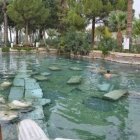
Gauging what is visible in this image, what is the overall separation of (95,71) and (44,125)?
971 centimetres

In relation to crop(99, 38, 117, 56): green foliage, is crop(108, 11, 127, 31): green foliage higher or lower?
higher

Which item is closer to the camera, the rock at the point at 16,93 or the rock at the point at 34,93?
the rock at the point at 16,93

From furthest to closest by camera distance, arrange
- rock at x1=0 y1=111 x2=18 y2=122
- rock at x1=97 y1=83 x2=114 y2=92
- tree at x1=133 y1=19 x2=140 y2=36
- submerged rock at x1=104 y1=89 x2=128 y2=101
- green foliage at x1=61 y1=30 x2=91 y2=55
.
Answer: green foliage at x1=61 y1=30 x2=91 y2=55, tree at x1=133 y1=19 x2=140 y2=36, rock at x1=97 y1=83 x2=114 y2=92, submerged rock at x1=104 y1=89 x2=128 y2=101, rock at x1=0 y1=111 x2=18 y2=122

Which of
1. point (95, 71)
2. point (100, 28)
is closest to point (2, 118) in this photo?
point (95, 71)

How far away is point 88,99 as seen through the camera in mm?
10266

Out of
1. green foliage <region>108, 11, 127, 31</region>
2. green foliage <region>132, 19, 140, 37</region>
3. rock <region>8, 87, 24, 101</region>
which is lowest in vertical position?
rock <region>8, 87, 24, 101</region>

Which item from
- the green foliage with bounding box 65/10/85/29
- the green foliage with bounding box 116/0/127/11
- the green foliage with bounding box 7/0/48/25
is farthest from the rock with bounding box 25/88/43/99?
the green foliage with bounding box 7/0/48/25

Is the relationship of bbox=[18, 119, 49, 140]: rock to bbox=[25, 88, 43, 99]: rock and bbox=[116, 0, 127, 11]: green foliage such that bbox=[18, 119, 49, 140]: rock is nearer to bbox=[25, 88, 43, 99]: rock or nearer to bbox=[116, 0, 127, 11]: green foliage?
bbox=[25, 88, 43, 99]: rock

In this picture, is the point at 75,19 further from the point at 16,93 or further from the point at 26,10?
the point at 16,93

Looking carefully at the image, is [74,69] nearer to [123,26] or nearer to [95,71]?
[95,71]

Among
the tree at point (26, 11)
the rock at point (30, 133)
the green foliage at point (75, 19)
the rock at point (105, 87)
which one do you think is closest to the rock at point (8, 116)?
the rock at point (30, 133)

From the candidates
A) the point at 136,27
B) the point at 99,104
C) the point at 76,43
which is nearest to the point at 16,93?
the point at 99,104

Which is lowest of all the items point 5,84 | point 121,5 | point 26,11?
point 5,84

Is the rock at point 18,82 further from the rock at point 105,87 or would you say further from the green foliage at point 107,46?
the green foliage at point 107,46
